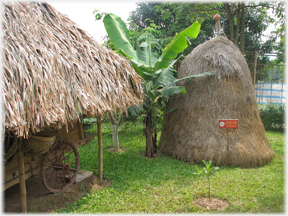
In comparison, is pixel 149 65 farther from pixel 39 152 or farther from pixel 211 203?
pixel 211 203

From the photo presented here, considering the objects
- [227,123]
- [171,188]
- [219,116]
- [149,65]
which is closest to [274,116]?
[219,116]

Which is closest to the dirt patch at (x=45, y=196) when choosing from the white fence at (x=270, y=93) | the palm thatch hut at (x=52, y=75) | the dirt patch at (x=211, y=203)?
the palm thatch hut at (x=52, y=75)

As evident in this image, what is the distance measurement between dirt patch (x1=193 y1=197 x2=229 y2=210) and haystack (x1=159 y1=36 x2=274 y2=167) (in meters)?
1.68

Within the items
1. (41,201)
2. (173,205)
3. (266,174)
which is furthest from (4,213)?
(266,174)

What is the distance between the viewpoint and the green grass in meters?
Result: 3.63

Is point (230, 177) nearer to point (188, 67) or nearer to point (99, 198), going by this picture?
point (99, 198)

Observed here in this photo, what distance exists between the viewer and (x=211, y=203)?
12.2ft

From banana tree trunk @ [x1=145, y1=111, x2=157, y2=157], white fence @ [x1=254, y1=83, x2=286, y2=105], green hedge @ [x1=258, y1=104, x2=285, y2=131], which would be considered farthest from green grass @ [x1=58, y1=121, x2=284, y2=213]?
white fence @ [x1=254, y1=83, x2=286, y2=105]

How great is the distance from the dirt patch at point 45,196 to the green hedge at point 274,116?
835 centimetres

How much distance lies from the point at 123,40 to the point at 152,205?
3.94 m

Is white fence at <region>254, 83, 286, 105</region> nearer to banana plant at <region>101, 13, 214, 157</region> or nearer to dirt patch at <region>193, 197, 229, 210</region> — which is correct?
banana plant at <region>101, 13, 214, 157</region>

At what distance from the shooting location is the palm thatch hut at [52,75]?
2.74 m

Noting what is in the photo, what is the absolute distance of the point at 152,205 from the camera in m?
3.70

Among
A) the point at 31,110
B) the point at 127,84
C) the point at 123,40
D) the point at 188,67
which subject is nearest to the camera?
the point at 31,110
